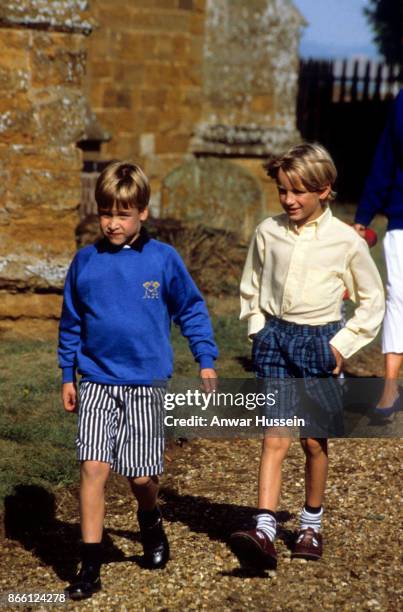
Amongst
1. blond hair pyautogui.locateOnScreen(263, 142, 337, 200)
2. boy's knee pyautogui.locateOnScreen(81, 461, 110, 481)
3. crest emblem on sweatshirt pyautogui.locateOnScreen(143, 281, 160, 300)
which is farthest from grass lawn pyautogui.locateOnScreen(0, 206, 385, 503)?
blond hair pyautogui.locateOnScreen(263, 142, 337, 200)

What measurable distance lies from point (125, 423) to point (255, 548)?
A: 61 cm

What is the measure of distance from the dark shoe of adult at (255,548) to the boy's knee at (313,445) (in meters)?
0.37

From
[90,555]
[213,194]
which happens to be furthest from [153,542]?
[213,194]

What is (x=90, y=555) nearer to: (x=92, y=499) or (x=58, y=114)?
(x=92, y=499)

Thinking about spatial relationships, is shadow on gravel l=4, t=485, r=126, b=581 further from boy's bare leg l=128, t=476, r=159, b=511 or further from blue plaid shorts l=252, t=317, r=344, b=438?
blue plaid shorts l=252, t=317, r=344, b=438

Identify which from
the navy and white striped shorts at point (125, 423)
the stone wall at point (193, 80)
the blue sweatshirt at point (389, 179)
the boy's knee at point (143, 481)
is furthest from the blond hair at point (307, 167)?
the stone wall at point (193, 80)

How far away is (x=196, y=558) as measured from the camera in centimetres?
418

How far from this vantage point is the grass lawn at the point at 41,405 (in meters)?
5.03

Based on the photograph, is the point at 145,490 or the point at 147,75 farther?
the point at 147,75

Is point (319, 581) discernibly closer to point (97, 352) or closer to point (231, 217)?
point (97, 352)

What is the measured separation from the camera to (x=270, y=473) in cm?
411

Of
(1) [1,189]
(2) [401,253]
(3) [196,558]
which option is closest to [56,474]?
(3) [196,558]

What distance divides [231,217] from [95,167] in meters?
1.44

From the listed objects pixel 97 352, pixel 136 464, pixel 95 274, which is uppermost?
pixel 95 274
